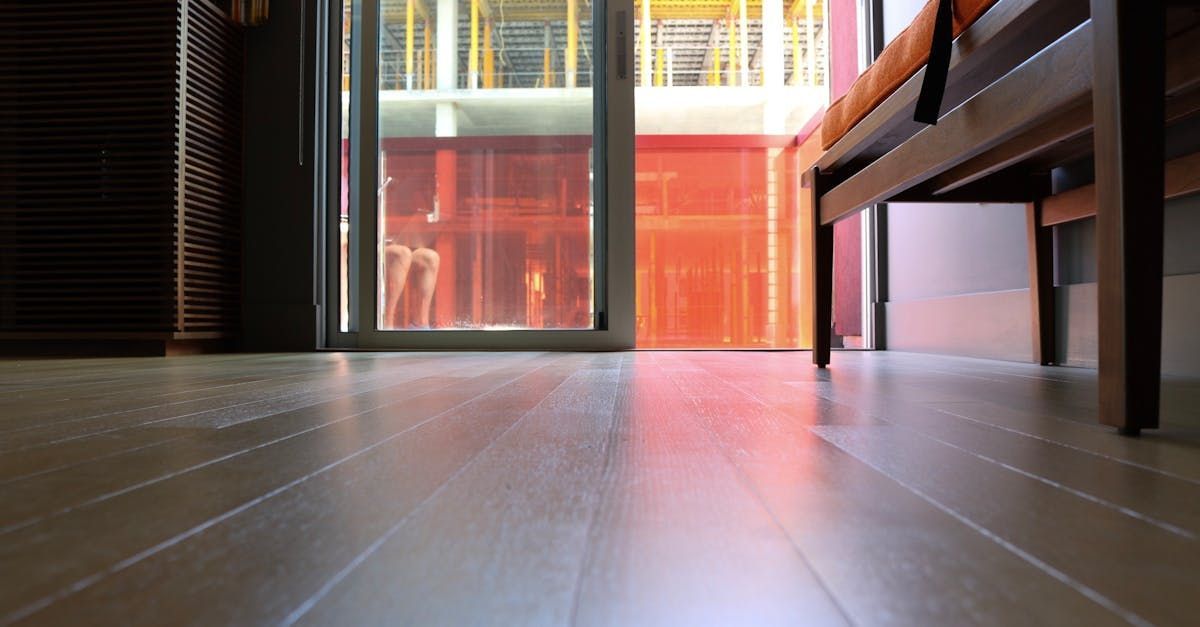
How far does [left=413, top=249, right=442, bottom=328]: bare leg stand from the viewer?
315cm

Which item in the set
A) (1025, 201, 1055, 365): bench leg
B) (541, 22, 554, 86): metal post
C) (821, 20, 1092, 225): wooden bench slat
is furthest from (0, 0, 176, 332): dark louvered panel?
(1025, 201, 1055, 365): bench leg

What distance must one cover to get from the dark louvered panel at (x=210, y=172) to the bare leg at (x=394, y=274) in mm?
575

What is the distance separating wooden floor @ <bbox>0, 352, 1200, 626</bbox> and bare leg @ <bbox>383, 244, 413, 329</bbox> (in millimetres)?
2232

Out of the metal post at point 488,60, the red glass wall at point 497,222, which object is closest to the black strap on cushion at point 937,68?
the red glass wall at point 497,222

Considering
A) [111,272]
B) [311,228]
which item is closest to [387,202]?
[311,228]

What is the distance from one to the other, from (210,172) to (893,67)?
2489mm

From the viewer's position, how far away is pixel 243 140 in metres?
3.03

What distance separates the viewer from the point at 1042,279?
6.00 feet

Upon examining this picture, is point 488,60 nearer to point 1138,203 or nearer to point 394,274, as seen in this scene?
point 394,274

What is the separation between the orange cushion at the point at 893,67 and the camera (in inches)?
42.0

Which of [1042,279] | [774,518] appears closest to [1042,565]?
[774,518]

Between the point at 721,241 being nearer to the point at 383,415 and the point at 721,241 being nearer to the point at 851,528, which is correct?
the point at 383,415

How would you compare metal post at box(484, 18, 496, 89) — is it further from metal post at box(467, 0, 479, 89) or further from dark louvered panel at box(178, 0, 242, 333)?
dark louvered panel at box(178, 0, 242, 333)

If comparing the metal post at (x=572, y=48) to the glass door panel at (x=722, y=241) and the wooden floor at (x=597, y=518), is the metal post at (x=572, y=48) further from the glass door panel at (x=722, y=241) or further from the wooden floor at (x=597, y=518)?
the wooden floor at (x=597, y=518)
